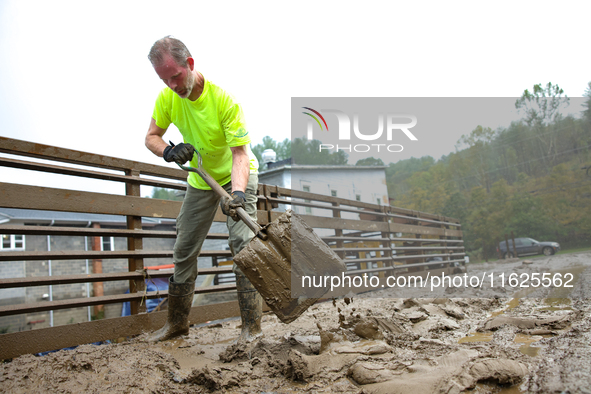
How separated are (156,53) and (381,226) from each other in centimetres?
572

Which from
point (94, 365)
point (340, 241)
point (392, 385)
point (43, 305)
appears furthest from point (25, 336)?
point (340, 241)

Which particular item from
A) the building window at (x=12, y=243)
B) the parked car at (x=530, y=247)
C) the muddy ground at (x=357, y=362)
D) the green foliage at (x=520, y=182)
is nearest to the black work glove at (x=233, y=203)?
the muddy ground at (x=357, y=362)

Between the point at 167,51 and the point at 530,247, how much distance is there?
12.3m

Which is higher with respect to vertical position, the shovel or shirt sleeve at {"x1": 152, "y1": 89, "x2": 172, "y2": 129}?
shirt sleeve at {"x1": 152, "y1": 89, "x2": 172, "y2": 129}

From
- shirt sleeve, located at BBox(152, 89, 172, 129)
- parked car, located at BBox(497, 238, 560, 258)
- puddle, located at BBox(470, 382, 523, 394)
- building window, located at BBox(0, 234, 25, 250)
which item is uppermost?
shirt sleeve, located at BBox(152, 89, 172, 129)

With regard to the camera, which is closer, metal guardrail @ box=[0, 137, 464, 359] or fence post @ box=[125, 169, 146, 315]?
metal guardrail @ box=[0, 137, 464, 359]

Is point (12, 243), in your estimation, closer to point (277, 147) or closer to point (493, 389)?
point (493, 389)

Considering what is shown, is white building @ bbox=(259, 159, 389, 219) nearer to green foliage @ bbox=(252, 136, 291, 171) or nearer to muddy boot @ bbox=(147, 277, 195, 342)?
muddy boot @ bbox=(147, 277, 195, 342)

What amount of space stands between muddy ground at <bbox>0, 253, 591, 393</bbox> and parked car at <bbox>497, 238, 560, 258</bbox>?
31.0 ft

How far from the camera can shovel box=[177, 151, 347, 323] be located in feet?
6.77

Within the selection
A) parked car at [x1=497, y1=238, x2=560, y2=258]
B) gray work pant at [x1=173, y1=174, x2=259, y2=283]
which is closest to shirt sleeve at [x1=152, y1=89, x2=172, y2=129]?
gray work pant at [x1=173, y1=174, x2=259, y2=283]

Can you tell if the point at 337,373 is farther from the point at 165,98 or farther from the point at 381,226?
the point at 381,226

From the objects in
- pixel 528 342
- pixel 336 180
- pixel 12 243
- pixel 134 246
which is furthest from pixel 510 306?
pixel 12 243

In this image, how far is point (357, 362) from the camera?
181cm
